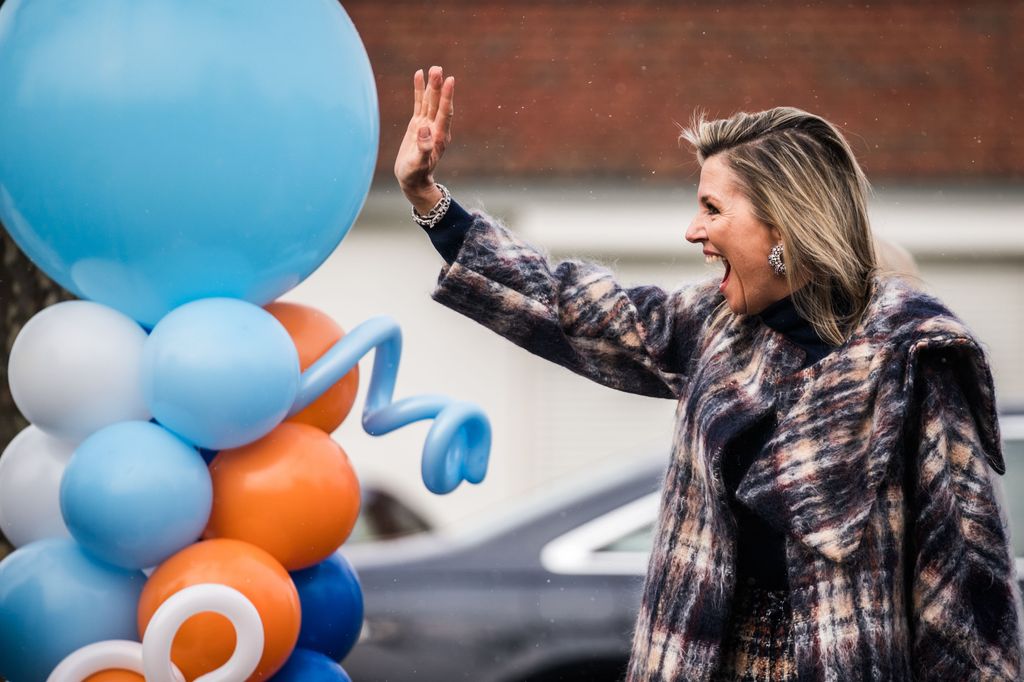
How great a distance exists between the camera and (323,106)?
251 centimetres

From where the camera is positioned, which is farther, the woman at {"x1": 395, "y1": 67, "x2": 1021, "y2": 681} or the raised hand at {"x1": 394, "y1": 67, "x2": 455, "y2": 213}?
the raised hand at {"x1": 394, "y1": 67, "x2": 455, "y2": 213}

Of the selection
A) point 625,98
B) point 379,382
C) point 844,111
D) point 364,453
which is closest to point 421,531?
point 364,453

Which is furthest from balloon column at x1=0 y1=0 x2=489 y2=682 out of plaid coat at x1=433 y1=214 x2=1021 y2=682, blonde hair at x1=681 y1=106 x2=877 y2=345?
blonde hair at x1=681 y1=106 x2=877 y2=345

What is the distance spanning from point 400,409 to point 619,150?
8.53m

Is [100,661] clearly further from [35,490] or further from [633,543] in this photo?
[633,543]

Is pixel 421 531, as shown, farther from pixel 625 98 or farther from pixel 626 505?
pixel 626 505

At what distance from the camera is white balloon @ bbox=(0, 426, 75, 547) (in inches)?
99.2

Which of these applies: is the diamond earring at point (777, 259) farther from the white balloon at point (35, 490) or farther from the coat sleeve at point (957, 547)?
the white balloon at point (35, 490)

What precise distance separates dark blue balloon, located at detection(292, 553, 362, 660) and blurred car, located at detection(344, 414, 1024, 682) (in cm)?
124

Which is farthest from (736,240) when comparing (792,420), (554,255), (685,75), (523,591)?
(685,75)

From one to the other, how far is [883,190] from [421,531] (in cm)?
470

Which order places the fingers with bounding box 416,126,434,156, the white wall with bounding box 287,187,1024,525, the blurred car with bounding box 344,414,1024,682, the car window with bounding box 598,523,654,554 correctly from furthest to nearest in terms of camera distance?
1. the white wall with bounding box 287,187,1024,525
2. the car window with bounding box 598,523,654,554
3. the blurred car with bounding box 344,414,1024,682
4. the fingers with bounding box 416,126,434,156

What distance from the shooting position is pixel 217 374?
2.35 m

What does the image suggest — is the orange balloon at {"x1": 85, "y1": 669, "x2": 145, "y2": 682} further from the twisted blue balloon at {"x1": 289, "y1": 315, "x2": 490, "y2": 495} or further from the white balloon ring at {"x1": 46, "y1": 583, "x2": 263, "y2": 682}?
the twisted blue balloon at {"x1": 289, "y1": 315, "x2": 490, "y2": 495}
